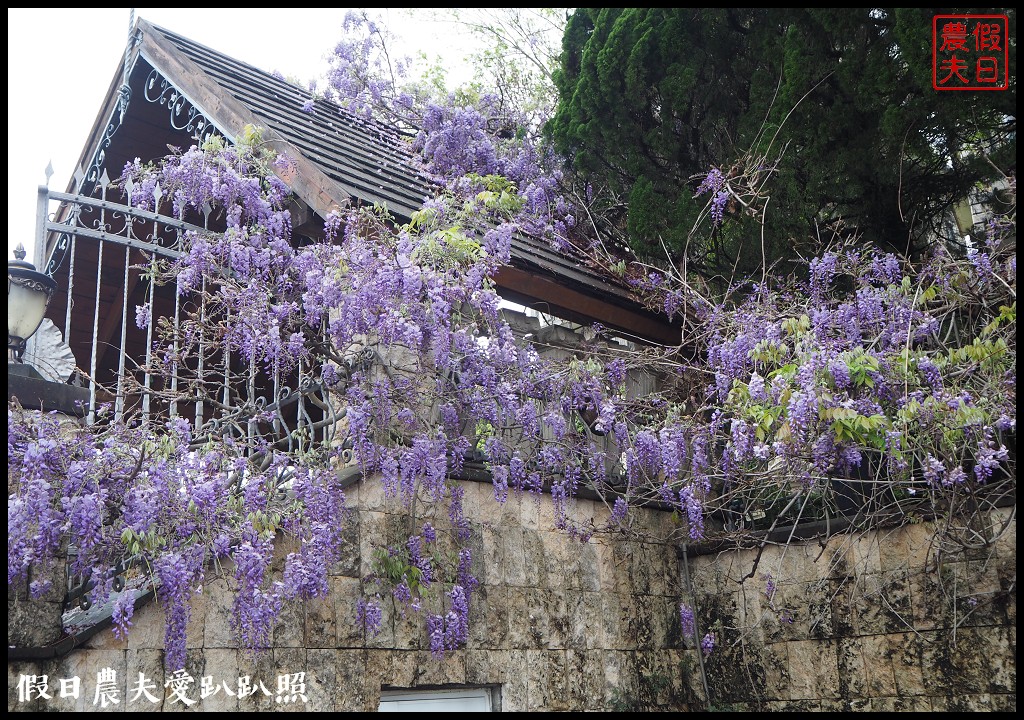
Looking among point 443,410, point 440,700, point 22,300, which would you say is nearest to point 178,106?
point 22,300

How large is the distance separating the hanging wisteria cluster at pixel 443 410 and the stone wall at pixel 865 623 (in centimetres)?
31

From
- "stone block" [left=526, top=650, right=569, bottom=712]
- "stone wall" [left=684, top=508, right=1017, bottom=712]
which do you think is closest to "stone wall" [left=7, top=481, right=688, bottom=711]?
"stone block" [left=526, top=650, right=569, bottom=712]

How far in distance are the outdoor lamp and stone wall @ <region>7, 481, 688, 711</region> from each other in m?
1.28

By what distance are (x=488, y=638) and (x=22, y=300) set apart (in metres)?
2.77

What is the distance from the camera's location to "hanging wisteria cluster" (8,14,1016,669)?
12.2 feet

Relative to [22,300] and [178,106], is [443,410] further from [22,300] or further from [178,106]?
[178,106]

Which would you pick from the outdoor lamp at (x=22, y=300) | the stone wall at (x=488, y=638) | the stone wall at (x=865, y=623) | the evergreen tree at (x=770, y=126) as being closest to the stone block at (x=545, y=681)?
the stone wall at (x=488, y=638)

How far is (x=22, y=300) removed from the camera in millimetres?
3973

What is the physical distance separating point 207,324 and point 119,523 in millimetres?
1246

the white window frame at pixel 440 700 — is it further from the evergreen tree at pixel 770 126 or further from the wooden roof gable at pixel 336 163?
the evergreen tree at pixel 770 126

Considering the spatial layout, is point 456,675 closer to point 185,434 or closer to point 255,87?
point 185,434

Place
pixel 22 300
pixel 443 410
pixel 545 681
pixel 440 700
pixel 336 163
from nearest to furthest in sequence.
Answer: pixel 22 300
pixel 440 700
pixel 443 410
pixel 545 681
pixel 336 163

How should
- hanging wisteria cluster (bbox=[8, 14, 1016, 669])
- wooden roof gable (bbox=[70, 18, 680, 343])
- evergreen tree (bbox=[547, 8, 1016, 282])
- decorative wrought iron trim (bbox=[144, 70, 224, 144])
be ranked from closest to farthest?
hanging wisteria cluster (bbox=[8, 14, 1016, 669]), evergreen tree (bbox=[547, 8, 1016, 282]), wooden roof gable (bbox=[70, 18, 680, 343]), decorative wrought iron trim (bbox=[144, 70, 224, 144])

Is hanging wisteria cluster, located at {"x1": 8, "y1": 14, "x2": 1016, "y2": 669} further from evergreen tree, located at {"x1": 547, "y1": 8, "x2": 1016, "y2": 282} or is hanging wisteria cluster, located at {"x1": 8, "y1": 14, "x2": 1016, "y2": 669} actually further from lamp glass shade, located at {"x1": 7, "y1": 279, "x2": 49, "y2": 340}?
lamp glass shade, located at {"x1": 7, "y1": 279, "x2": 49, "y2": 340}
